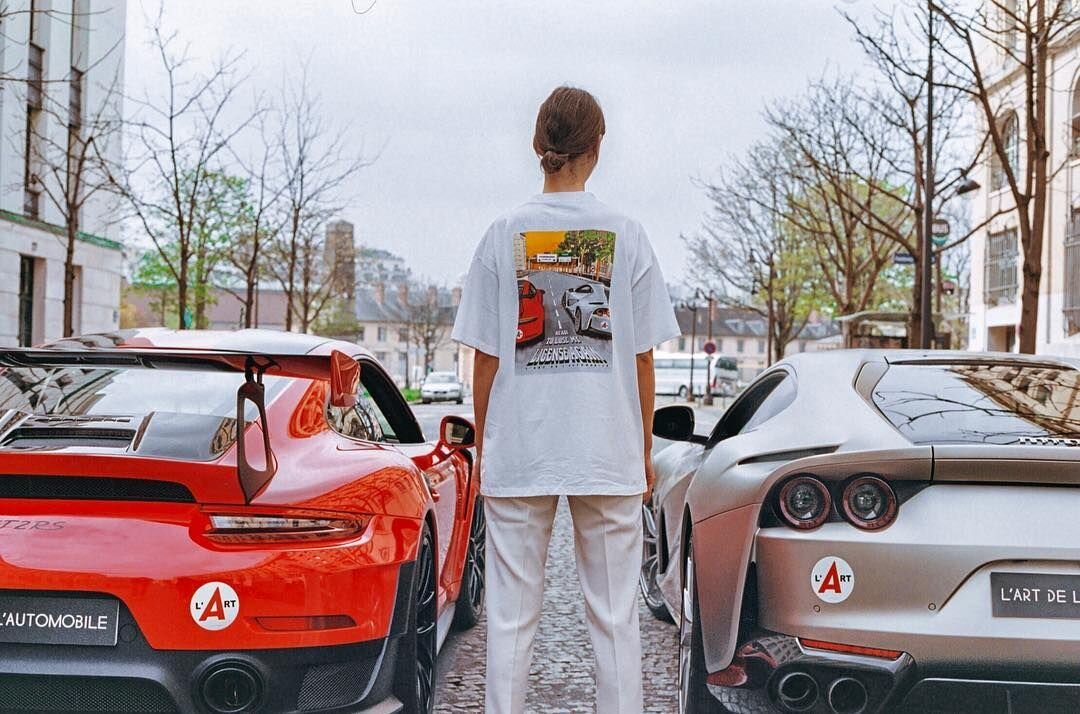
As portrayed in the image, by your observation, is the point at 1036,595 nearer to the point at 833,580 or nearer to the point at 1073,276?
the point at 833,580

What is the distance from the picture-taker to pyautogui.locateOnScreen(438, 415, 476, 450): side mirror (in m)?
4.59

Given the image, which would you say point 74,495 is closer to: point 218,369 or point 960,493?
point 218,369

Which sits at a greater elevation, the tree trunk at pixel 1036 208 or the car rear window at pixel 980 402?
the tree trunk at pixel 1036 208

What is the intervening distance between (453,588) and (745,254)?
36.8 metres

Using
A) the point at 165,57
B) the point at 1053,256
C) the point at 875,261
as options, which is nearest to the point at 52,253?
the point at 165,57

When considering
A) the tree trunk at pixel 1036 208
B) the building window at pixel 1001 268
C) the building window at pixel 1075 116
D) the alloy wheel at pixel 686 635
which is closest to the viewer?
the alloy wheel at pixel 686 635

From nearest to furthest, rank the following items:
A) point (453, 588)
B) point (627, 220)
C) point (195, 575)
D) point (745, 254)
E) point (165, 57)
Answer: point (195, 575), point (627, 220), point (453, 588), point (165, 57), point (745, 254)

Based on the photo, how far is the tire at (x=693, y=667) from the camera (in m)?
3.63

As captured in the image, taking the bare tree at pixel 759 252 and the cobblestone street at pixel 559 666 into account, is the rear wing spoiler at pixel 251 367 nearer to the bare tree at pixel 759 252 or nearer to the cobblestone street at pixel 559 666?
the cobblestone street at pixel 559 666

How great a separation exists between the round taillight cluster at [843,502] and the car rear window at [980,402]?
0.22m

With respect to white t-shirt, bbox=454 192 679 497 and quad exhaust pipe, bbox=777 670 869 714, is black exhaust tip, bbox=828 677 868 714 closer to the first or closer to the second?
quad exhaust pipe, bbox=777 670 869 714

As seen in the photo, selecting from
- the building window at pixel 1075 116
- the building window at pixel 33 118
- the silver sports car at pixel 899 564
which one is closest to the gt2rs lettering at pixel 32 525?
the silver sports car at pixel 899 564

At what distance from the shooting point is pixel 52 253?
26.8m

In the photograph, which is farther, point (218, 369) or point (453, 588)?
point (453, 588)
